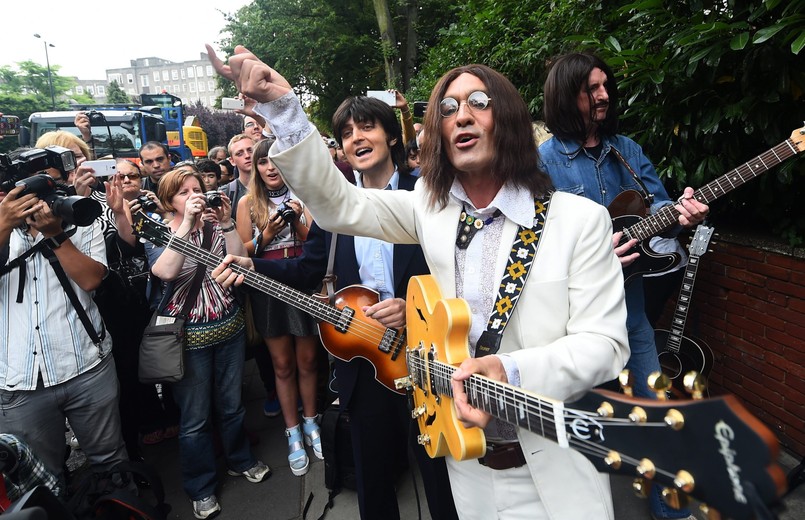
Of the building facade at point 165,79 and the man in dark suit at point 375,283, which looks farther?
the building facade at point 165,79

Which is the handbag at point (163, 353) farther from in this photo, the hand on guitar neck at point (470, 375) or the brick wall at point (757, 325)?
the brick wall at point (757, 325)

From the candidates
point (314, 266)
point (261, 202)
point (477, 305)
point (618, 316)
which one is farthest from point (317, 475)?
point (618, 316)

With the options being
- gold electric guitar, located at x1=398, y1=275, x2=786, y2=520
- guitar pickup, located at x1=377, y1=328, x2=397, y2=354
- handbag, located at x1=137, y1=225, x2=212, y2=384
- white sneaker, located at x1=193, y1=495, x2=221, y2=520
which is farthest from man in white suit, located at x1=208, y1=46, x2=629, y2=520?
white sneaker, located at x1=193, y1=495, x2=221, y2=520

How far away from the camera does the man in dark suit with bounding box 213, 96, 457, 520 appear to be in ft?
7.01

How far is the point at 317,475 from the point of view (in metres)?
3.31

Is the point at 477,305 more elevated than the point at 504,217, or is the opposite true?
the point at 504,217

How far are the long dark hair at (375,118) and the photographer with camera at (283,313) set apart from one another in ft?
2.98

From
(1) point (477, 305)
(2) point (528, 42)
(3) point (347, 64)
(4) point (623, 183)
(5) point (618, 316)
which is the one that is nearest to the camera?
(5) point (618, 316)

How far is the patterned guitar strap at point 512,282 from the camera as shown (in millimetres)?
1334

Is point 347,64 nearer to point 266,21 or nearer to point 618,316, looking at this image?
point 266,21

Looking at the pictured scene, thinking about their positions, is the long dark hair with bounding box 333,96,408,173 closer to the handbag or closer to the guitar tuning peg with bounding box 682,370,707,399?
the handbag

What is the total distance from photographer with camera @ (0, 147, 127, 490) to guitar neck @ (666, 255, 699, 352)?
11.4 feet

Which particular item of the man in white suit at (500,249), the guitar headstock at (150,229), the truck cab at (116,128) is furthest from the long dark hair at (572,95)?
the truck cab at (116,128)

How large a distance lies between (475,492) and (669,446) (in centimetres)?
88
